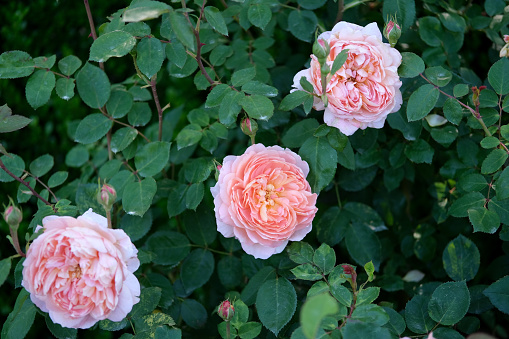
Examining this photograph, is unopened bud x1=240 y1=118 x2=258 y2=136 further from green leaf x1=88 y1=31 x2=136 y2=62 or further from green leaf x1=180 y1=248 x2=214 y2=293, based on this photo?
green leaf x1=180 y1=248 x2=214 y2=293

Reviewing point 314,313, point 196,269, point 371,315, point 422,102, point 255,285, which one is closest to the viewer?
point 314,313

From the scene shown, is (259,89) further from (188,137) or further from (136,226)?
(136,226)

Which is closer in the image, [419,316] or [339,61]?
[339,61]

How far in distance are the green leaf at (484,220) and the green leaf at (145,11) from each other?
0.87 m

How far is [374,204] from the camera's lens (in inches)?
71.1

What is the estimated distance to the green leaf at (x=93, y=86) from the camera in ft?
4.78

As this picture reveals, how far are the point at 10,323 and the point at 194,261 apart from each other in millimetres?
507

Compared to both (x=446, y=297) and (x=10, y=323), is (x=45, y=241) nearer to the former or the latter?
(x=10, y=323)

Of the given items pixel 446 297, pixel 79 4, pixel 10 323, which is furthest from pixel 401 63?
pixel 79 4

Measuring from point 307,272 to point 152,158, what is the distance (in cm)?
52

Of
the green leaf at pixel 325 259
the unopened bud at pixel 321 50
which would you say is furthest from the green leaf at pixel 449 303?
the unopened bud at pixel 321 50

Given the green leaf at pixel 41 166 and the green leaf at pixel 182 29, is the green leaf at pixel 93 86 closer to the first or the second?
the green leaf at pixel 41 166

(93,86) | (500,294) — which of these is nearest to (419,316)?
(500,294)

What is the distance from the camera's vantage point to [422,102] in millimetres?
1261
